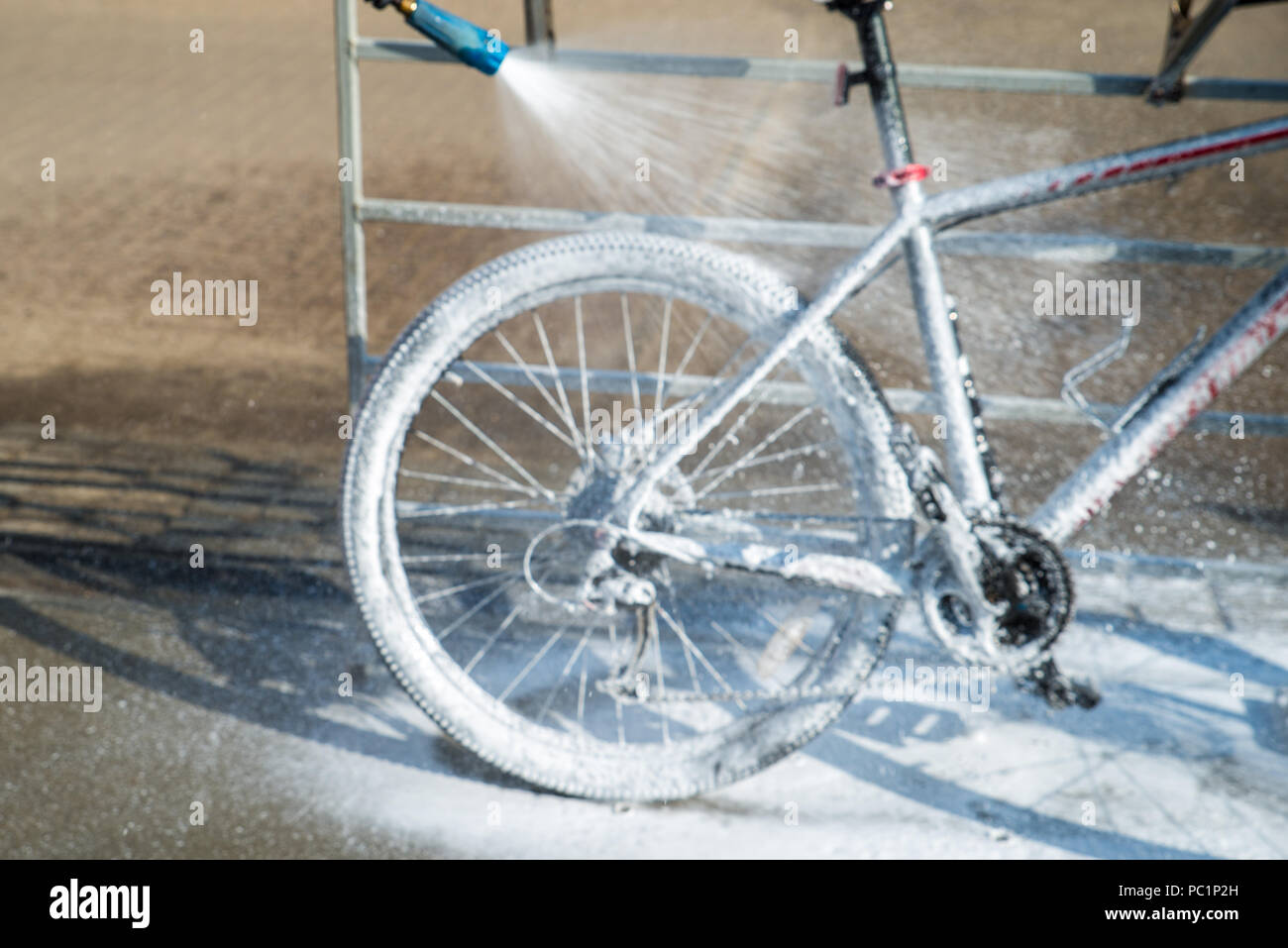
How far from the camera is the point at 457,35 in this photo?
9.14 ft

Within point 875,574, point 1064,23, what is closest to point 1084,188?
point 875,574

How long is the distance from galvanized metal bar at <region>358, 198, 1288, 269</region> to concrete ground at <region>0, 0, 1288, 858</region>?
2.98 feet

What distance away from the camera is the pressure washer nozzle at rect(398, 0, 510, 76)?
2770mm

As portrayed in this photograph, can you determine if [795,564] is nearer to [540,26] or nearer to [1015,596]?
[1015,596]

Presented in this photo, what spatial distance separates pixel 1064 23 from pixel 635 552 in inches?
462

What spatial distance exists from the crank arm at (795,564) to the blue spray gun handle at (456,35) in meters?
1.02

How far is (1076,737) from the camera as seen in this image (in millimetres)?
3207

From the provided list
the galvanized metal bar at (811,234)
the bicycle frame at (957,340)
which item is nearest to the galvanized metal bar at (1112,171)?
the bicycle frame at (957,340)

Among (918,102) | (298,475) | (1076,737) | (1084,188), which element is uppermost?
(918,102)

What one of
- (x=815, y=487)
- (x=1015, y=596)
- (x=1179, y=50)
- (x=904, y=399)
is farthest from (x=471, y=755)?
(x=1179, y=50)

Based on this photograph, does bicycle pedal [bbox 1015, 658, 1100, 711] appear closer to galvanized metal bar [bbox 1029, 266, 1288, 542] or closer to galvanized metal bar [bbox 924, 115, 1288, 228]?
galvanized metal bar [bbox 1029, 266, 1288, 542]

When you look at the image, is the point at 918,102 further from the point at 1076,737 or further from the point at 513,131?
the point at 1076,737

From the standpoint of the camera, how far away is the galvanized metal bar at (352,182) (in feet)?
11.0

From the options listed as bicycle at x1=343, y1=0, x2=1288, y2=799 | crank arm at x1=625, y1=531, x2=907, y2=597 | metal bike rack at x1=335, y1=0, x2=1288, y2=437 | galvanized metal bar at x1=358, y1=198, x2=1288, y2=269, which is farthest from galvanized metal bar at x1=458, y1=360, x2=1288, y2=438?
crank arm at x1=625, y1=531, x2=907, y2=597
